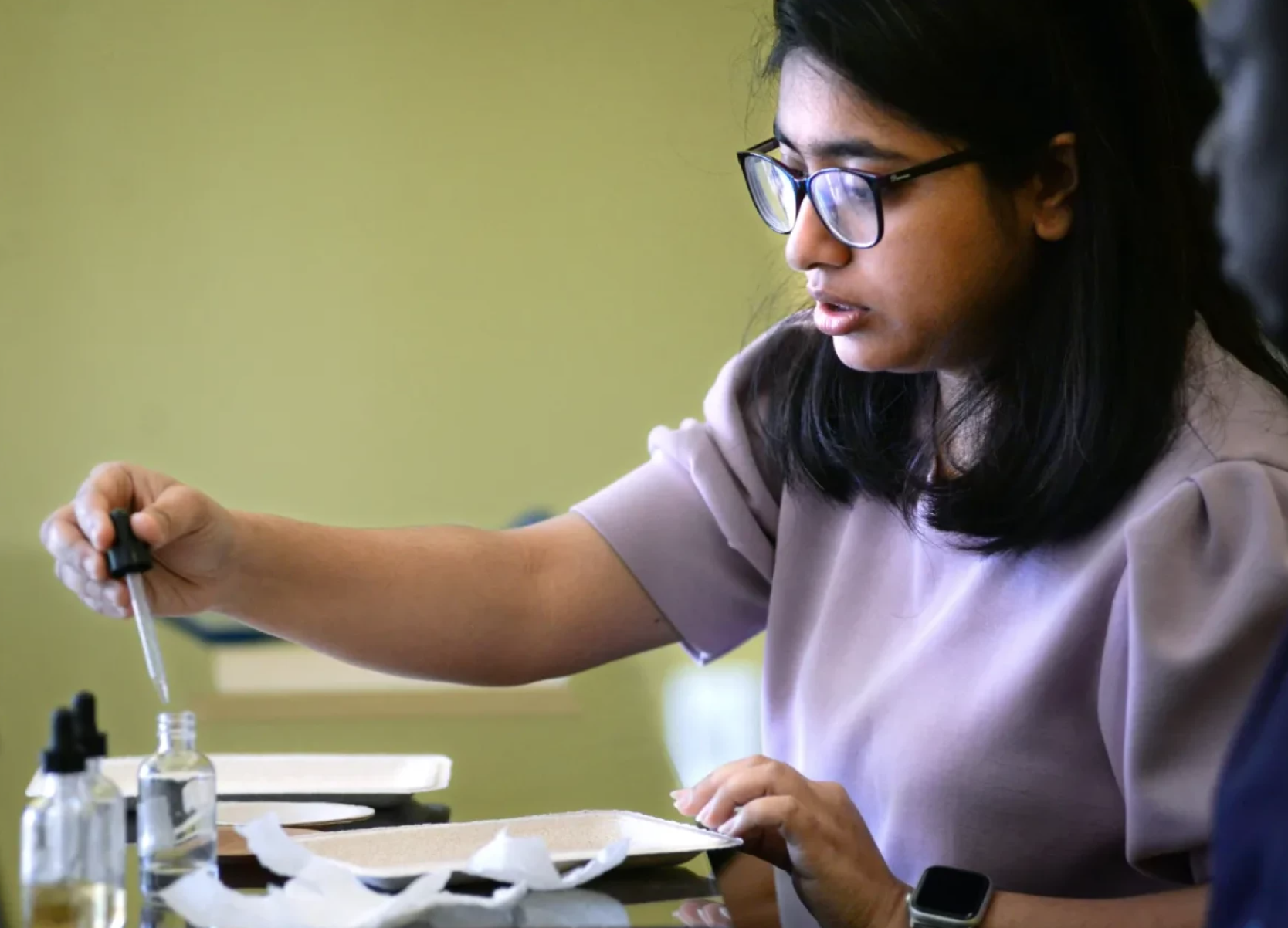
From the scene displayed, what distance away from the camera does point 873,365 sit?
1189mm

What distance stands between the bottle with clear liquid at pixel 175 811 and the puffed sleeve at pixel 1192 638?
625mm

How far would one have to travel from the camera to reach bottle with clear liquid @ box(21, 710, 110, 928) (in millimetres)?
759

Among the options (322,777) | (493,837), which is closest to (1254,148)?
(493,837)

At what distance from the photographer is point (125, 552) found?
960mm

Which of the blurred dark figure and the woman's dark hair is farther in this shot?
the woman's dark hair

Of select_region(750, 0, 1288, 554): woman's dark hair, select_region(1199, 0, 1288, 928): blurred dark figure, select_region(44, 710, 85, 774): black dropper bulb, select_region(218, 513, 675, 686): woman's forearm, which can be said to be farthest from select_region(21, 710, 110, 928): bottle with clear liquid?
select_region(750, 0, 1288, 554): woman's dark hair

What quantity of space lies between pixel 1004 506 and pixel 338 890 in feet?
2.02

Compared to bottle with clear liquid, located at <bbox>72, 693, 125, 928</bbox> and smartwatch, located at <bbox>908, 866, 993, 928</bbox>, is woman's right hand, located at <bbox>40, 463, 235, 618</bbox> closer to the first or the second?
bottle with clear liquid, located at <bbox>72, 693, 125, 928</bbox>

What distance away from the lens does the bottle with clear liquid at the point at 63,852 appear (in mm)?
759

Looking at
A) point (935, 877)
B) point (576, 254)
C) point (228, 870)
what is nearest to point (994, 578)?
point (935, 877)

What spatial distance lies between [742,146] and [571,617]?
1.93 meters

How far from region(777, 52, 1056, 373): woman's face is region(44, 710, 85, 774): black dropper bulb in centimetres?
67

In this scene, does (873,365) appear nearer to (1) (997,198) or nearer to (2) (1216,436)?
(1) (997,198)

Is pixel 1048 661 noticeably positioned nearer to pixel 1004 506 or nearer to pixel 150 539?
pixel 1004 506
